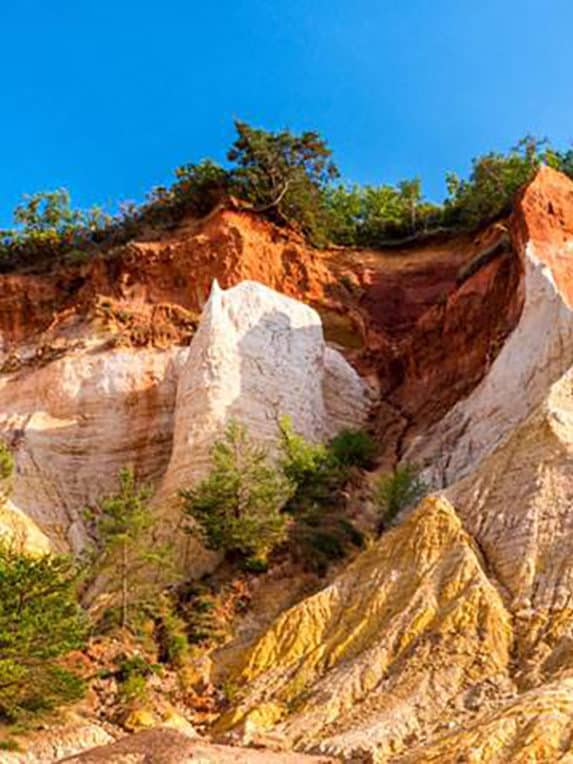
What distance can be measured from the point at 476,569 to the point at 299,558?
643 centimetres

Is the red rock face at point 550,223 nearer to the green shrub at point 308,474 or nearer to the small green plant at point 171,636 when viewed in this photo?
the green shrub at point 308,474

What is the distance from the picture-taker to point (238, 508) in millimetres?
23250

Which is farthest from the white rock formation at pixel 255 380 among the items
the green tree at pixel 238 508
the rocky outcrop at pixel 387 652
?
the rocky outcrop at pixel 387 652

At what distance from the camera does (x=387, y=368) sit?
34438 millimetres

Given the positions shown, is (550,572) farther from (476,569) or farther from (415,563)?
(415,563)

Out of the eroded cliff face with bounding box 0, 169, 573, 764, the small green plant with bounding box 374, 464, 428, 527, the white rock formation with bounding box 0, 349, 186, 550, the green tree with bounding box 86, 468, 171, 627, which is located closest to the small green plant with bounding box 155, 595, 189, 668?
the green tree with bounding box 86, 468, 171, 627

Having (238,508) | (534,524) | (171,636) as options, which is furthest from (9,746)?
(534,524)

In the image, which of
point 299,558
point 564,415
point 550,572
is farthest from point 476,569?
point 299,558

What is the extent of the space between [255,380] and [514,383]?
756 cm

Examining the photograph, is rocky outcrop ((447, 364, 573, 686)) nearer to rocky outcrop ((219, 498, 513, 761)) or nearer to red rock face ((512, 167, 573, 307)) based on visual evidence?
rocky outcrop ((219, 498, 513, 761))

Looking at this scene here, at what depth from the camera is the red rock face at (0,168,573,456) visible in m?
30.3

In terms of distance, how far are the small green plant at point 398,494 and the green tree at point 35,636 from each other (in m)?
8.67

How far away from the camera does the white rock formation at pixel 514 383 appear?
23.8m

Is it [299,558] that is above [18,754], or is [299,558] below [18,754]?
above
